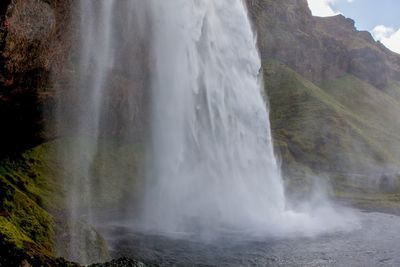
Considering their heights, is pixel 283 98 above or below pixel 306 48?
below

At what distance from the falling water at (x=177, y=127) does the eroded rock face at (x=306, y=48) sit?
53.0m

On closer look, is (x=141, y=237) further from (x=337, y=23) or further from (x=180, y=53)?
(x=337, y=23)

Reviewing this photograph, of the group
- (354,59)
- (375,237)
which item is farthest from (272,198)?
(354,59)

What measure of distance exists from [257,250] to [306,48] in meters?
91.1

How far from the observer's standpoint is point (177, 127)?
32781 mm

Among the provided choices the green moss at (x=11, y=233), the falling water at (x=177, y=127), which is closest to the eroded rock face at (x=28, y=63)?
the falling water at (x=177, y=127)

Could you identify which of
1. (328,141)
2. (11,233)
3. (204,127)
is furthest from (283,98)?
(11,233)

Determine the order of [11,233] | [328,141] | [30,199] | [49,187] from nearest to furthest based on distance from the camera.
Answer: [11,233] < [30,199] < [49,187] < [328,141]

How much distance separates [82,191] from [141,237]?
1144 centimetres

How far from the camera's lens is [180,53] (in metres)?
31.3

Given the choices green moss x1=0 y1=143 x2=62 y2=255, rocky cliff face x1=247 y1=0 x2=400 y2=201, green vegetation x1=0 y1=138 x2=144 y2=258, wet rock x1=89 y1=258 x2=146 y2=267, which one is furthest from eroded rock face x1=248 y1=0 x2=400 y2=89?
wet rock x1=89 y1=258 x2=146 y2=267

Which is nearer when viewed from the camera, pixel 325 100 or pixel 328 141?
pixel 328 141

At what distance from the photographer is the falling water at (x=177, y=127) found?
29.1 meters

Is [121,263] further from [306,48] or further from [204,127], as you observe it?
[306,48]
